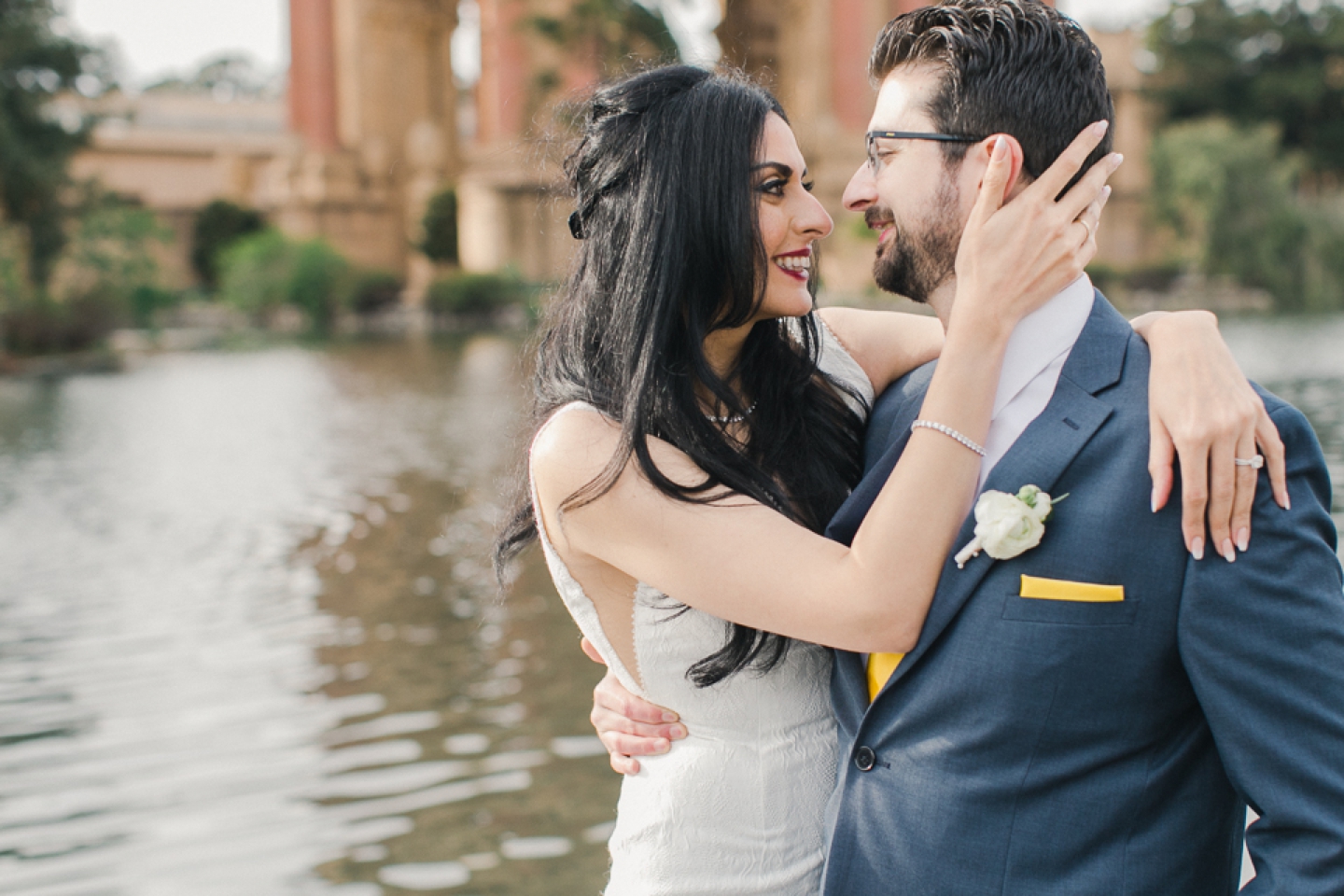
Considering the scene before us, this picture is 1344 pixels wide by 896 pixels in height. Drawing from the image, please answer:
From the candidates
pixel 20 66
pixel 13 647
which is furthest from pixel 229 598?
pixel 20 66

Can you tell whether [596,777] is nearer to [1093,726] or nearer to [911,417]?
[911,417]

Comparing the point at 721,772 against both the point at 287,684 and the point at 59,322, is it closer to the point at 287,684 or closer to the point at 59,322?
the point at 287,684

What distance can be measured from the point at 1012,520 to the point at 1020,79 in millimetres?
666

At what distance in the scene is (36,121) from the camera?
2992 cm

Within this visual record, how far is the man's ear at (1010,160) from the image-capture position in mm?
1877

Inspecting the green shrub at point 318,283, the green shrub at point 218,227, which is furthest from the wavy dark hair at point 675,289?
the green shrub at point 218,227

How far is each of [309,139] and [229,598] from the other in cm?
4032

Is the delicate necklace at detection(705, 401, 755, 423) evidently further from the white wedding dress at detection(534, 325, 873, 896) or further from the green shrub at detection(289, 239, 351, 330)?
the green shrub at detection(289, 239, 351, 330)

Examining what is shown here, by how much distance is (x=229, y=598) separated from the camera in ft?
26.7

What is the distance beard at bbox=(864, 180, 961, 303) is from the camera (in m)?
2.01

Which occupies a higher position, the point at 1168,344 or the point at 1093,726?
the point at 1168,344

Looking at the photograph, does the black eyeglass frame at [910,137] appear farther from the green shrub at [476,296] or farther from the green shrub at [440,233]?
the green shrub at [440,233]

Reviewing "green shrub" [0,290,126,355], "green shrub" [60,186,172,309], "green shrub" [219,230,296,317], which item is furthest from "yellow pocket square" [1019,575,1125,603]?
"green shrub" [219,230,296,317]

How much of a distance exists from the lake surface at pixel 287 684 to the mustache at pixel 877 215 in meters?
0.94
